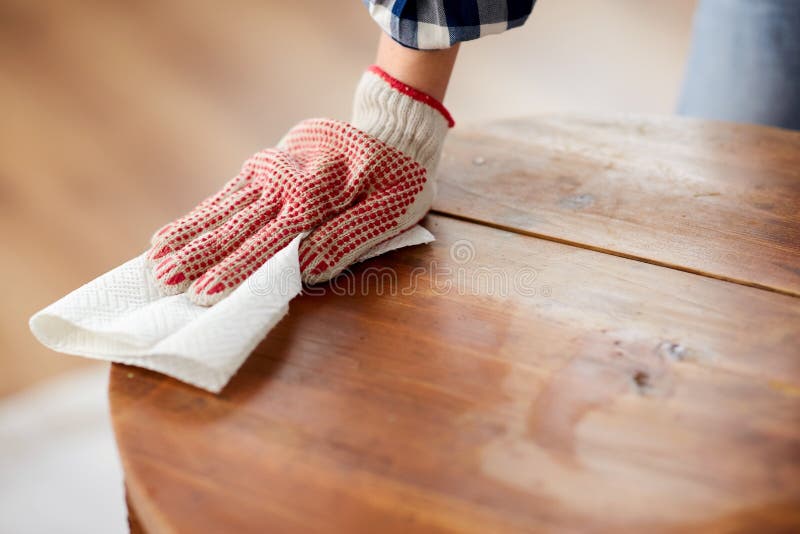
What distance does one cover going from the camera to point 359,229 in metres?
0.61

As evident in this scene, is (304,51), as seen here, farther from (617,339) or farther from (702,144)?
(617,339)

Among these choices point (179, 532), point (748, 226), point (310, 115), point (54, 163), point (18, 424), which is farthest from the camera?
point (310, 115)

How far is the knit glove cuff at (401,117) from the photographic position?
2.27ft

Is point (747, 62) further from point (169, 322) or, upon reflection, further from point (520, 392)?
point (169, 322)

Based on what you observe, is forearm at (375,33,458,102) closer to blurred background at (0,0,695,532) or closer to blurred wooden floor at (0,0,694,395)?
blurred background at (0,0,695,532)

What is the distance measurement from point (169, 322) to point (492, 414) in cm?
25

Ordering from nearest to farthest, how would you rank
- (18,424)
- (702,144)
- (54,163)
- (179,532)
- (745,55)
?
(179,532) → (702,144) → (745,55) → (18,424) → (54,163)

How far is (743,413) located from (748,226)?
10.9 inches

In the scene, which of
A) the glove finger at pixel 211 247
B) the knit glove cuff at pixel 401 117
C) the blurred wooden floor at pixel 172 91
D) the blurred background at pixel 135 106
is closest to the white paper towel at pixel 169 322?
the glove finger at pixel 211 247

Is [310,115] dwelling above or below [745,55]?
below

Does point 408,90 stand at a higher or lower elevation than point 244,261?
higher

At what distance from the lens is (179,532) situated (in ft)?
1.26

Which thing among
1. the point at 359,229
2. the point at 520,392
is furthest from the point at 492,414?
the point at 359,229

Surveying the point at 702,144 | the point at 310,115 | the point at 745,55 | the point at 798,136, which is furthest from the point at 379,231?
the point at 310,115
